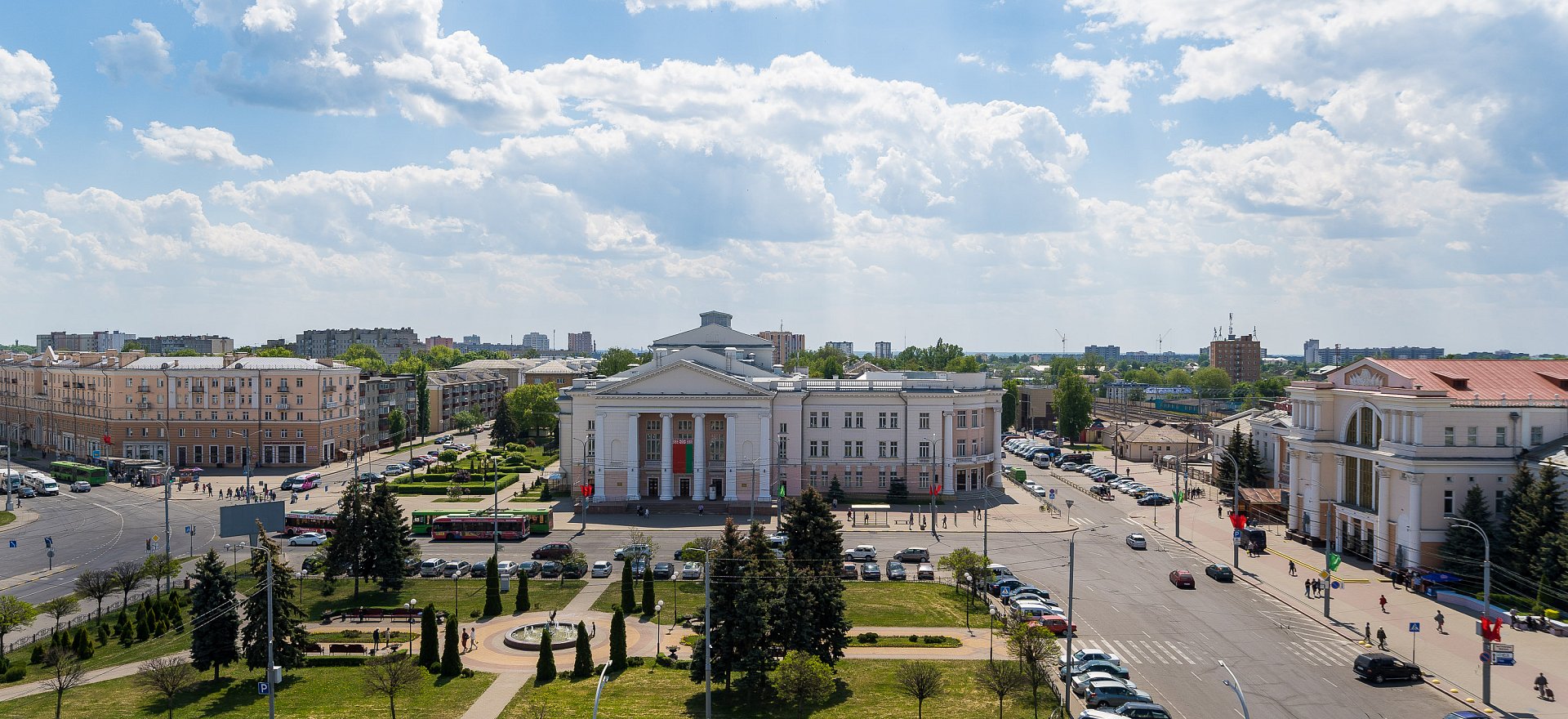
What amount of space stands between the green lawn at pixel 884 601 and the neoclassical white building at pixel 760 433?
25.1 metres

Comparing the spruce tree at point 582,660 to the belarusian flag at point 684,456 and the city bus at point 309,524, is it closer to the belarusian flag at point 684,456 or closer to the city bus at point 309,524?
the city bus at point 309,524

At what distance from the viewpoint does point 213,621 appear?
143ft

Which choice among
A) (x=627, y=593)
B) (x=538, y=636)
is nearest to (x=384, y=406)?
(x=627, y=593)

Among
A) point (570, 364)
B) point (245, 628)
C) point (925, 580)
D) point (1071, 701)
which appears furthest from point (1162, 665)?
point (570, 364)

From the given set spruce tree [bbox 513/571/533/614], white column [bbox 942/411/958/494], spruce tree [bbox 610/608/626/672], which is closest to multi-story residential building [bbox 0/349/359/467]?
white column [bbox 942/411/958/494]

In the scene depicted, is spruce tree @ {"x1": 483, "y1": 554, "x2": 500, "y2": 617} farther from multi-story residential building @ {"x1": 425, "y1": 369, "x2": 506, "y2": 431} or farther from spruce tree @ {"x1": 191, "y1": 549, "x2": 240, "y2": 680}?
multi-story residential building @ {"x1": 425, "y1": 369, "x2": 506, "y2": 431}

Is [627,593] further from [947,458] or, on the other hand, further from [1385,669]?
[947,458]

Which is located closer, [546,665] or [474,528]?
[546,665]

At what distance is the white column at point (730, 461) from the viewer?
291ft

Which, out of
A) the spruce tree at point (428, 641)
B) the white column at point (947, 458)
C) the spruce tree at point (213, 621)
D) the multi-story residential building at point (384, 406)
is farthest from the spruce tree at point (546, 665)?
the multi-story residential building at point (384, 406)

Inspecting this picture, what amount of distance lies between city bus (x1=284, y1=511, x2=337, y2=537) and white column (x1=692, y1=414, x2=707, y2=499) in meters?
29.0

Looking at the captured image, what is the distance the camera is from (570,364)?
198 metres

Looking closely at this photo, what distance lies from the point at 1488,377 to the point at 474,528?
70804 millimetres

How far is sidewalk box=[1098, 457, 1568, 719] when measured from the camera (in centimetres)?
4231
